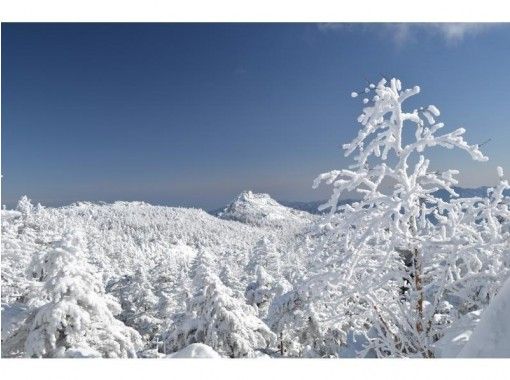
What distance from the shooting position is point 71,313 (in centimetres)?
997

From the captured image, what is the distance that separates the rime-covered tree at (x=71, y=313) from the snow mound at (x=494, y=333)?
7.59 meters

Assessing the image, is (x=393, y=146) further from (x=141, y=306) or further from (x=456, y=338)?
(x=141, y=306)

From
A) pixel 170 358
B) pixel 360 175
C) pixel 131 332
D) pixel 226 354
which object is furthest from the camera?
pixel 226 354

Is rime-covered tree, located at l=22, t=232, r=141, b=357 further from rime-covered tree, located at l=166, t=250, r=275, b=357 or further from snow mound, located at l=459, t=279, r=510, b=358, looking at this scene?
snow mound, located at l=459, t=279, r=510, b=358

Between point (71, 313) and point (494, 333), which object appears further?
point (71, 313)

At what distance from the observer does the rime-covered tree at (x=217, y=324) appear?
51.2ft

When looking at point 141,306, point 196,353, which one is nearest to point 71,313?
point 196,353

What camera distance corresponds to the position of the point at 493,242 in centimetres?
517

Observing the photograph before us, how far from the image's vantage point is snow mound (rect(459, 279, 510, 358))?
202 inches

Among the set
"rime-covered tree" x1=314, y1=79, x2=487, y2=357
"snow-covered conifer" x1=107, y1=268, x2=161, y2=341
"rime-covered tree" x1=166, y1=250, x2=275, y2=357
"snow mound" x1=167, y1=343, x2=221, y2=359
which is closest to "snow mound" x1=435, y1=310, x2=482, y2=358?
"rime-covered tree" x1=314, y1=79, x2=487, y2=357

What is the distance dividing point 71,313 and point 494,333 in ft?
27.8

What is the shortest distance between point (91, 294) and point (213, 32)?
6.90 metres
